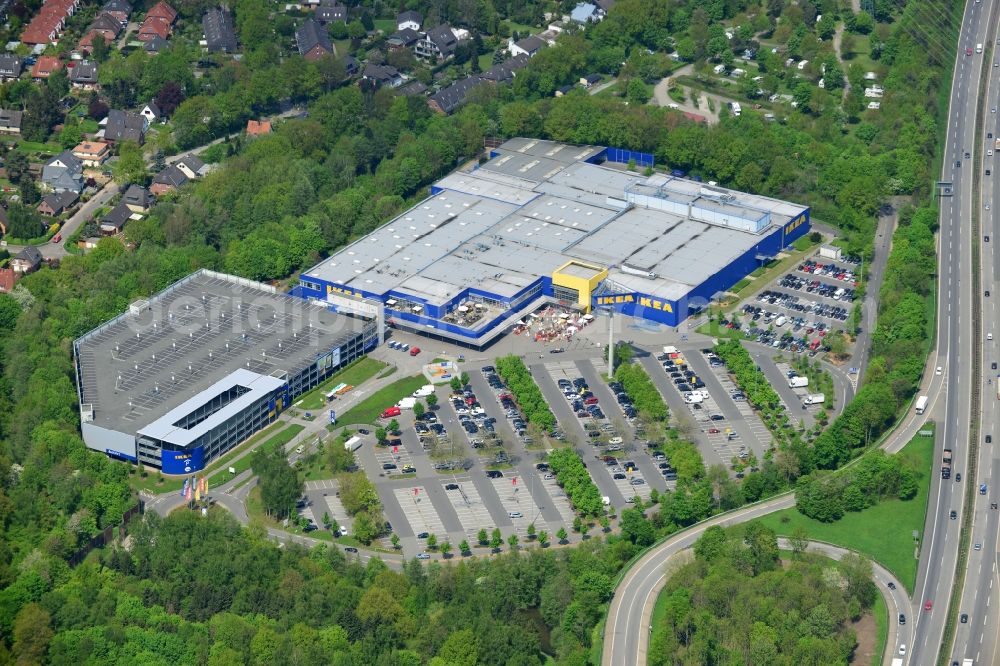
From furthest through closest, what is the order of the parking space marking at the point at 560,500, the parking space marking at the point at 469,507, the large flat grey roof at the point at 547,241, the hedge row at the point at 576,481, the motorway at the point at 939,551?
the large flat grey roof at the point at 547,241
the parking space marking at the point at 560,500
the hedge row at the point at 576,481
the parking space marking at the point at 469,507
the motorway at the point at 939,551

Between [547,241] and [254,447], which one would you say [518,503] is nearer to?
[254,447]

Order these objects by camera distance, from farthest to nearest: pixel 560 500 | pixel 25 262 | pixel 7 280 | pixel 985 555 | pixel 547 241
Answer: pixel 547 241
pixel 25 262
pixel 7 280
pixel 560 500
pixel 985 555

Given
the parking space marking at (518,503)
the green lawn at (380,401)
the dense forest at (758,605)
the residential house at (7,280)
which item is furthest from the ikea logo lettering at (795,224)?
the residential house at (7,280)

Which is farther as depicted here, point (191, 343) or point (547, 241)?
point (547, 241)

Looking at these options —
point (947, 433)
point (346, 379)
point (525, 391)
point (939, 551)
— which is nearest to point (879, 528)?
point (939, 551)

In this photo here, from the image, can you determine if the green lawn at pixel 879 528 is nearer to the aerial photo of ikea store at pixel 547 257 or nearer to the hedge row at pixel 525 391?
the hedge row at pixel 525 391

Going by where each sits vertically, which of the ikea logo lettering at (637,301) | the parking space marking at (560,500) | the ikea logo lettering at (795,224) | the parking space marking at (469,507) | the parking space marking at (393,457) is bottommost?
the parking space marking at (469,507)

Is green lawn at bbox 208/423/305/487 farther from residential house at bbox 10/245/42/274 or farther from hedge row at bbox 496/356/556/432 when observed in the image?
residential house at bbox 10/245/42/274
